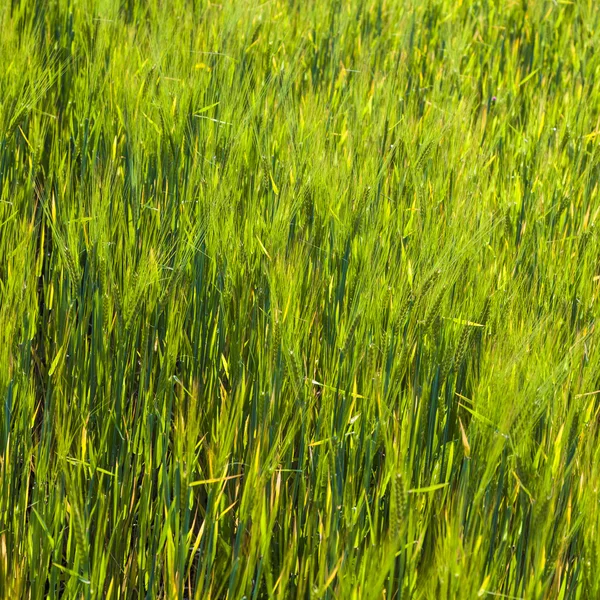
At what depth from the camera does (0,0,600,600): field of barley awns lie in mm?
906

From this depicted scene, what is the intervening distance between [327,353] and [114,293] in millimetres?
302

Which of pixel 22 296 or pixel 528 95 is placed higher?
pixel 528 95

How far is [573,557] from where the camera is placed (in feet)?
3.34

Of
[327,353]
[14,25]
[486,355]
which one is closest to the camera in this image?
[486,355]

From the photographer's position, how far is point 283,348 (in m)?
1.01

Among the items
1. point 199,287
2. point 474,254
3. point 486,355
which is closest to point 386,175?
point 474,254

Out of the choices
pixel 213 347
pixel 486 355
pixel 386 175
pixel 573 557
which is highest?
pixel 386 175

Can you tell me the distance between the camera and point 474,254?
1.23m

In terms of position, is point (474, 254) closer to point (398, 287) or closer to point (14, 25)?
point (398, 287)

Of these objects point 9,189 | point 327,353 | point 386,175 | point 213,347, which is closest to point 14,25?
point 9,189

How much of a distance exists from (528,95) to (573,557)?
1.44 metres

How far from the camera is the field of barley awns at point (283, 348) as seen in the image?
2.97 ft

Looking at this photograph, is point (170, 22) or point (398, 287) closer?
point (398, 287)

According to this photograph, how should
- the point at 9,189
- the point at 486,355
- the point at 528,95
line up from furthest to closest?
the point at 528,95
the point at 9,189
the point at 486,355
